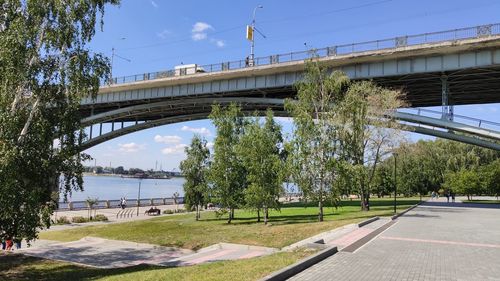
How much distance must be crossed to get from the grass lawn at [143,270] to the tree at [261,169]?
10.9m

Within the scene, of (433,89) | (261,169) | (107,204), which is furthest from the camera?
(107,204)

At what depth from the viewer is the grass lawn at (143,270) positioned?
905 cm

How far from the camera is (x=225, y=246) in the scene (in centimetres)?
1778

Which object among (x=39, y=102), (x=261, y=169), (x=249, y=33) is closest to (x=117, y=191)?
(x=249, y=33)

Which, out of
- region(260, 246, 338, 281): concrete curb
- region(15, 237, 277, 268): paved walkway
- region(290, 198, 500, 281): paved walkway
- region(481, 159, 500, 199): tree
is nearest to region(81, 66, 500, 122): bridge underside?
region(481, 159, 500, 199): tree

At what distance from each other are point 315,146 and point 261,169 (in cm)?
346

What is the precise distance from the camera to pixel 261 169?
2466 centimetres

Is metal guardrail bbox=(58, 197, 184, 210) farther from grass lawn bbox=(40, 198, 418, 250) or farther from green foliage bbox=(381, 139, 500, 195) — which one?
green foliage bbox=(381, 139, 500, 195)

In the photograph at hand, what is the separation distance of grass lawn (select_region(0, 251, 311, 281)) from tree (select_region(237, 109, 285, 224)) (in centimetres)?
1092

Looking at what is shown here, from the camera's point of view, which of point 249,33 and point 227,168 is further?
point 249,33

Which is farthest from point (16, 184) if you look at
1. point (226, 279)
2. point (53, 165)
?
point (226, 279)

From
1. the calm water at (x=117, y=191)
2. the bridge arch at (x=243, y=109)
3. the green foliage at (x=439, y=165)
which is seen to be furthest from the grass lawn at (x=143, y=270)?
the green foliage at (x=439, y=165)

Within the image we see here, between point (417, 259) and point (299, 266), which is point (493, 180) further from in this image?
point (299, 266)

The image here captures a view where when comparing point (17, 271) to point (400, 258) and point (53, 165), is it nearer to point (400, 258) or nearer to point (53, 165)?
point (53, 165)
